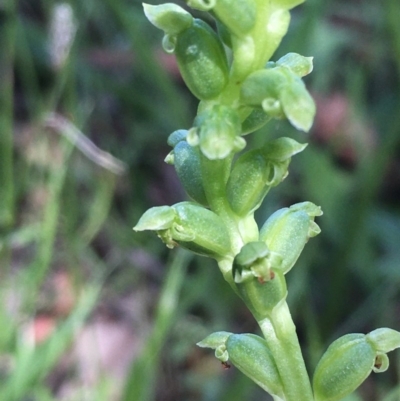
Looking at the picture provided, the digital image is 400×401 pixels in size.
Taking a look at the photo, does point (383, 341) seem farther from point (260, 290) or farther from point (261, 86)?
point (261, 86)

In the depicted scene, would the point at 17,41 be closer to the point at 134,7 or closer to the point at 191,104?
the point at 134,7

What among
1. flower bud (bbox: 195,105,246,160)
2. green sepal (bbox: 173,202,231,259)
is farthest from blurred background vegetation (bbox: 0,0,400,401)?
flower bud (bbox: 195,105,246,160)

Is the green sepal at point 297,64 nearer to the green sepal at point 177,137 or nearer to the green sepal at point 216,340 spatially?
the green sepal at point 177,137

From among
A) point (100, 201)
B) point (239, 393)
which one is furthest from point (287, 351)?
point (100, 201)

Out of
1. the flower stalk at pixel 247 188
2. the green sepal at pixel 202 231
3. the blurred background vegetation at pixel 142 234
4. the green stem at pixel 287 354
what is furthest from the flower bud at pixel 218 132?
the blurred background vegetation at pixel 142 234

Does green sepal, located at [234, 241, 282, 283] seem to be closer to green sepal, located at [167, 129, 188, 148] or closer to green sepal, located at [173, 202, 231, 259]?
green sepal, located at [173, 202, 231, 259]


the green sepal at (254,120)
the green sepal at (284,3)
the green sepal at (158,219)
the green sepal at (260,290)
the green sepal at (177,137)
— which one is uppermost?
the green sepal at (284,3)
